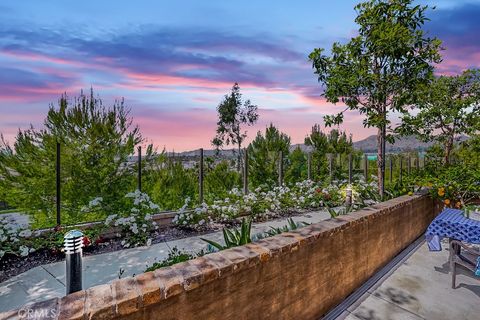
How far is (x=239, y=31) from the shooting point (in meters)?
6.92

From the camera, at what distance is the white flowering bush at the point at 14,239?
13.8 ft

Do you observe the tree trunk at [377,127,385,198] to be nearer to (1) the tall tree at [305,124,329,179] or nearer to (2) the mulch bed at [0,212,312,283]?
(2) the mulch bed at [0,212,312,283]

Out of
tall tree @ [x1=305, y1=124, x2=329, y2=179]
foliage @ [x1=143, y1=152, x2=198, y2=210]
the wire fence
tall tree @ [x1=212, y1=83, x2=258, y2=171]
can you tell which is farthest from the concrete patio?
tall tree @ [x1=212, y1=83, x2=258, y2=171]

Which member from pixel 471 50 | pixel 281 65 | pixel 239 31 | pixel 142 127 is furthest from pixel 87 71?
pixel 471 50

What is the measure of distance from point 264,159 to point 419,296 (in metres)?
8.03

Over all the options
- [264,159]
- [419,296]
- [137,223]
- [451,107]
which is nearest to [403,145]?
[451,107]

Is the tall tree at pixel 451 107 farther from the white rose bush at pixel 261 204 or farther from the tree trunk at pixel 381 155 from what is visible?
the tree trunk at pixel 381 155

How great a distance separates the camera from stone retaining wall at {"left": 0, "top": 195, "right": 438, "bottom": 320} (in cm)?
150

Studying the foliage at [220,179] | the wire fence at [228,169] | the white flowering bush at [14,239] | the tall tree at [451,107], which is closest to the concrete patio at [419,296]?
the wire fence at [228,169]

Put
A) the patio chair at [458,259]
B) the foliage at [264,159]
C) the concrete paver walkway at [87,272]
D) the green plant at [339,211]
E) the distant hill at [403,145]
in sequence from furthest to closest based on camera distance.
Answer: the foliage at [264,159]
the distant hill at [403,145]
the green plant at [339,211]
the patio chair at [458,259]
the concrete paver walkway at [87,272]

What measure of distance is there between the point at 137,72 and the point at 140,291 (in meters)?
7.02

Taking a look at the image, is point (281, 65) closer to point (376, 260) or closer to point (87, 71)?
point (87, 71)

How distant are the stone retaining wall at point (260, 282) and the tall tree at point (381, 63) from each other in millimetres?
2645

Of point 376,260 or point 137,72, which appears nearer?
point 376,260
